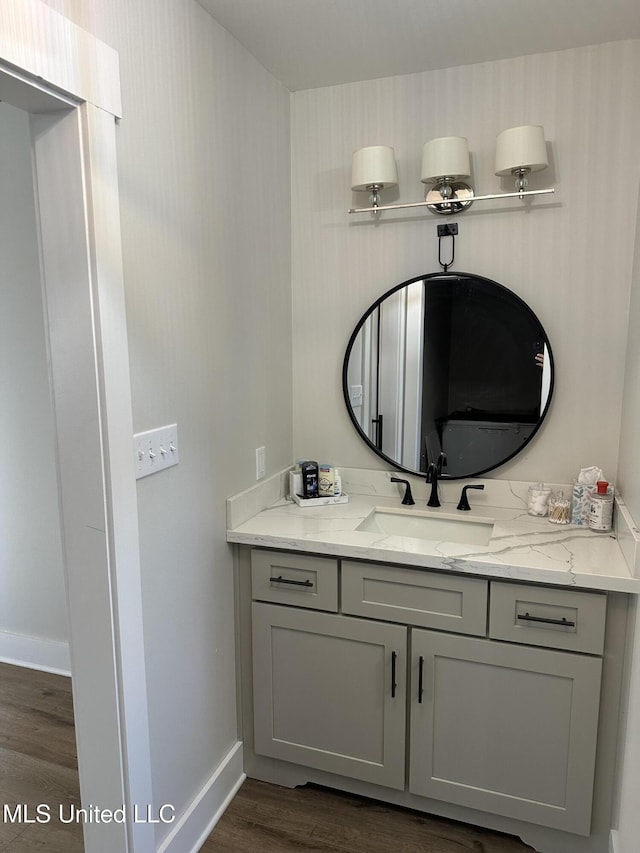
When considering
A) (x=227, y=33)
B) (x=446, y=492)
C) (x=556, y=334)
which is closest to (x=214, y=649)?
(x=446, y=492)

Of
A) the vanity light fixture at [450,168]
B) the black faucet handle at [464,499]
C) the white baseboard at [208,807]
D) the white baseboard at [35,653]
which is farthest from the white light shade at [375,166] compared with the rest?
the white baseboard at [35,653]

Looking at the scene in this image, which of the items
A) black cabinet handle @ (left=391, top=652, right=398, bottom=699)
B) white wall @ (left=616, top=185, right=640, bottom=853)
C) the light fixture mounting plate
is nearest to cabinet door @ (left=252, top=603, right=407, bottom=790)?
black cabinet handle @ (left=391, top=652, right=398, bottom=699)

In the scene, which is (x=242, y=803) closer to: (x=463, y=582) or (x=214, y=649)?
(x=214, y=649)

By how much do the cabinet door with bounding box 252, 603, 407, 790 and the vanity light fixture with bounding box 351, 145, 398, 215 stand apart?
5.02 ft

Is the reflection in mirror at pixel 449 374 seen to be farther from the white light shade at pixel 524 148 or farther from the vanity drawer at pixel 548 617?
the vanity drawer at pixel 548 617

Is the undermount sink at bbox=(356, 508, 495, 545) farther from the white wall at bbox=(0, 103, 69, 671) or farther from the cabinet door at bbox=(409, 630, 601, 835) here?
the white wall at bbox=(0, 103, 69, 671)

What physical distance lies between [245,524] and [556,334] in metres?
1.30

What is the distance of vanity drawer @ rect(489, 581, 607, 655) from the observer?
1.68m

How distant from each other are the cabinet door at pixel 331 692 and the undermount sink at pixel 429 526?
39 cm

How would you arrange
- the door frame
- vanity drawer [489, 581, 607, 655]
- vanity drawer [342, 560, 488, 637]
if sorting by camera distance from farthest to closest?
vanity drawer [342, 560, 488, 637]
vanity drawer [489, 581, 607, 655]
the door frame

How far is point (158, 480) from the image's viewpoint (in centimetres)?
163

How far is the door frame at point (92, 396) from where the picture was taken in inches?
51.4

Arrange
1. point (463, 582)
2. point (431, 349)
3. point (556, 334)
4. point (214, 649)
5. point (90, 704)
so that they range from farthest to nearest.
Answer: point (431, 349), point (556, 334), point (214, 649), point (463, 582), point (90, 704)

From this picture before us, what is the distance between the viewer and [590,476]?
2078 mm
